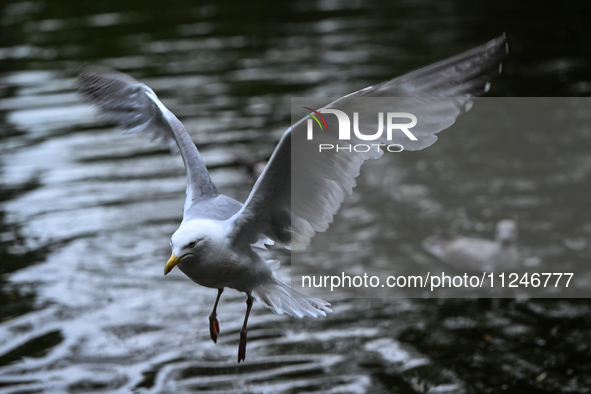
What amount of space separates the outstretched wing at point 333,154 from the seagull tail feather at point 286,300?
1.28ft

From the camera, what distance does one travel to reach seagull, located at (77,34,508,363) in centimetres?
419

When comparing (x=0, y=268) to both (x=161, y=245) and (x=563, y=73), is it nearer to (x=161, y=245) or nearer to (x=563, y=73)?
(x=161, y=245)

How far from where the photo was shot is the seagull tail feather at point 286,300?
17.2 feet

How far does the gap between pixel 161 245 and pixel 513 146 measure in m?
5.66

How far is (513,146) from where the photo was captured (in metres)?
11.1

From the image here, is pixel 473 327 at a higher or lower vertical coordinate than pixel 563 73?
lower

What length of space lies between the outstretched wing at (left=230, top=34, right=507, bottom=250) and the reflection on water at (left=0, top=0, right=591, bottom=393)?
2182 mm

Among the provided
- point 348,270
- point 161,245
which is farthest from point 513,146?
point 161,245

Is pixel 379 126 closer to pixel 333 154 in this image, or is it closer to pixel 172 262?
pixel 333 154

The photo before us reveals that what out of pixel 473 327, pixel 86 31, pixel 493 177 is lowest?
pixel 473 327

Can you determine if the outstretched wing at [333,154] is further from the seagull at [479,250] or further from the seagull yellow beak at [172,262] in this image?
the seagull at [479,250]

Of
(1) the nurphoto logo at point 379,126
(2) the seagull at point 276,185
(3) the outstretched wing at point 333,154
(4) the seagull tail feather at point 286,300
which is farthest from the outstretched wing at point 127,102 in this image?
(1) the nurphoto logo at point 379,126

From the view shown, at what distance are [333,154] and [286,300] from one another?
135 cm

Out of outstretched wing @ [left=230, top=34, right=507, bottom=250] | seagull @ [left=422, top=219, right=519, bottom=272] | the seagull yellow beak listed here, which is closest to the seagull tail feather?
outstretched wing @ [left=230, top=34, right=507, bottom=250]
